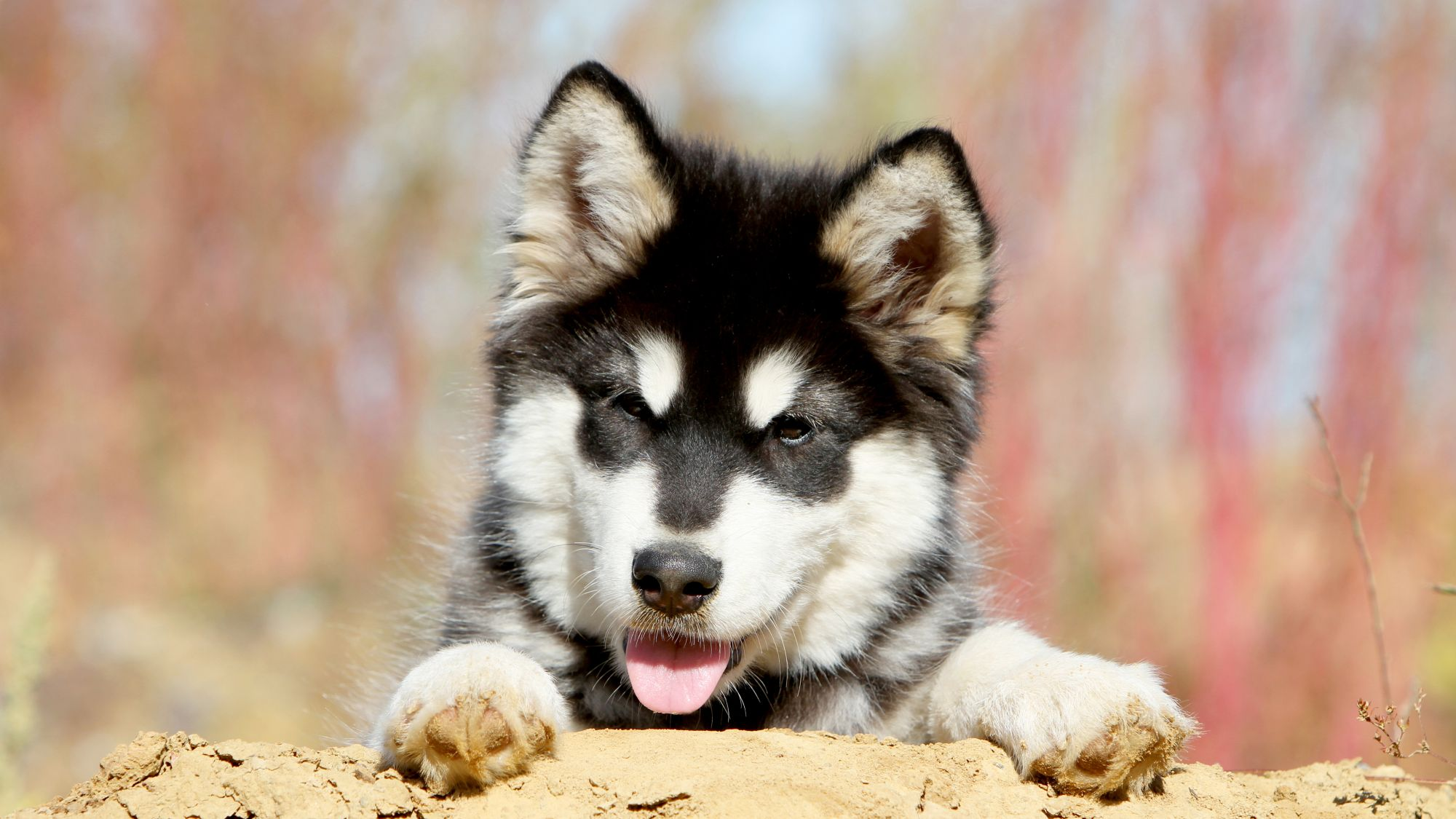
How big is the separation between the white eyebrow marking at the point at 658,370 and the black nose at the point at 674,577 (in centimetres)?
50

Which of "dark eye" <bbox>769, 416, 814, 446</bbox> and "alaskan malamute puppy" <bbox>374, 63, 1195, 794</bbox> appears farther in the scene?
"dark eye" <bbox>769, 416, 814, 446</bbox>

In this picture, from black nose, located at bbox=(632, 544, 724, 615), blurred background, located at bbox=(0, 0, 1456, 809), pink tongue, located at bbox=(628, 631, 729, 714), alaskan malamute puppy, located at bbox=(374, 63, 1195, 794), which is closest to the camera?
black nose, located at bbox=(632, 544, 724, 615)

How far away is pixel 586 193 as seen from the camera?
12.8ft

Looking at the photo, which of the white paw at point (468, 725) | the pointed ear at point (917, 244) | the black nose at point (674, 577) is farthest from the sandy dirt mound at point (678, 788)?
the pointed ear at point (917, 244)

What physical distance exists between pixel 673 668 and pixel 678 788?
0.87m

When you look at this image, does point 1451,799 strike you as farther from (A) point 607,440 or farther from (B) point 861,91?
(B) point 861,91

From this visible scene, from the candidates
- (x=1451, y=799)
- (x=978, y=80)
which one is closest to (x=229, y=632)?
(x=978, y=80)

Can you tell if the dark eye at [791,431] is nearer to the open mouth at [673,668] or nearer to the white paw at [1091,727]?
the open mouth at [673,668]

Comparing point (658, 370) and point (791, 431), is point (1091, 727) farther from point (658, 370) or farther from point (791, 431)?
point (658, 370)

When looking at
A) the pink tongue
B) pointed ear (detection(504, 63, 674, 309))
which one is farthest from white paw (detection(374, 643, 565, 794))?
pointed ear (detection(504, 63, 674, 309))

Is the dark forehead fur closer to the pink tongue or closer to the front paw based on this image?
the pink tongue

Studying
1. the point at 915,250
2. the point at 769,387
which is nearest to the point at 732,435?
the point at 769,387

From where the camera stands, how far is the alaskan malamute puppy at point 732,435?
3.36 metres

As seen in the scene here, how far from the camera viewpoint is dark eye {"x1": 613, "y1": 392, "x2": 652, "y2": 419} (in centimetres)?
354
